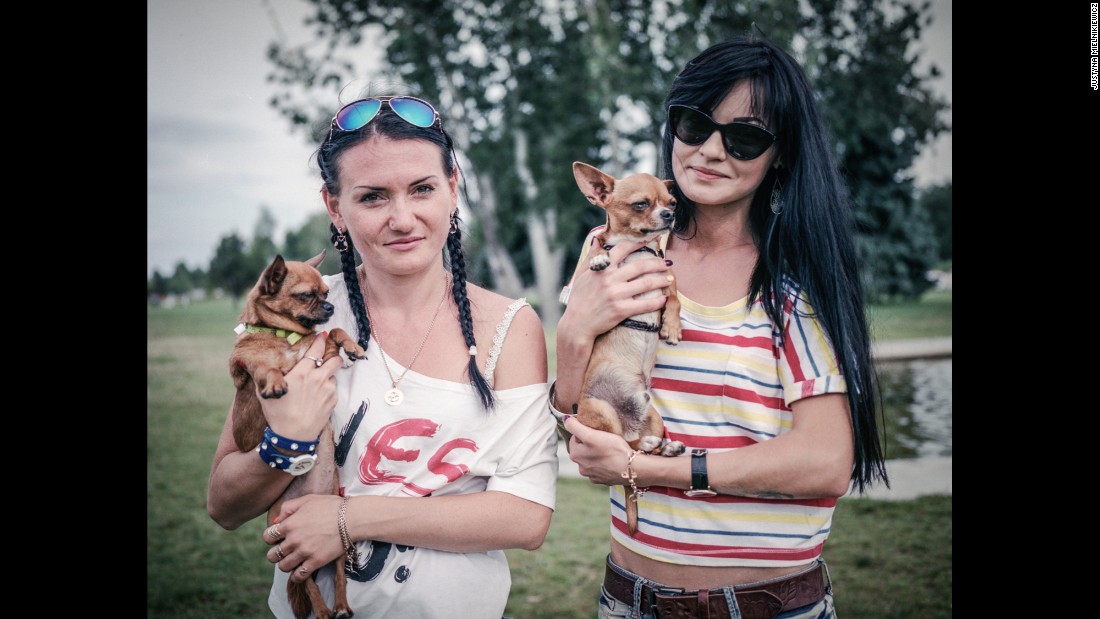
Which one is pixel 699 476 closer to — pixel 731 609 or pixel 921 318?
pixel 731 609

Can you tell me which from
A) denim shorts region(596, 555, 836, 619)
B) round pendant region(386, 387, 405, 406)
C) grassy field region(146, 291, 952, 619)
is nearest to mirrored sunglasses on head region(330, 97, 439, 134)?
round pendant region(386, 387, 405, 406)

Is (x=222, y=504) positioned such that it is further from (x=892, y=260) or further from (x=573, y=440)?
(x=892, y=260)

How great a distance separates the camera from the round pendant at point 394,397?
2.20 metres

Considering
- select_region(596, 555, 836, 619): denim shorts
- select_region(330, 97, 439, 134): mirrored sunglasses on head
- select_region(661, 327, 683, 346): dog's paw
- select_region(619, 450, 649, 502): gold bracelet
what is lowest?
select_region(596, 555, 836, 619): denim shorts

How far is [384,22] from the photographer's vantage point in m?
15.4

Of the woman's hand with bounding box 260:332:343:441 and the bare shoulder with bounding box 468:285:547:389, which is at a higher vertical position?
the bare shoulder with bounding box 468:285:547:389

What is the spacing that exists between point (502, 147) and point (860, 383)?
15.6 m

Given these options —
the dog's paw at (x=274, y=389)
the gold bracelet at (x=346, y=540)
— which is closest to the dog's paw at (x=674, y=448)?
the gold bracelet at (x=346, y=540)

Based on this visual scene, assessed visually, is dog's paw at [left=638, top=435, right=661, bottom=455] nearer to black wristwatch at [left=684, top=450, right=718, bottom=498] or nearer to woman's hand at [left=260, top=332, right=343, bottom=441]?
black wristwatch at [left=684, top=450, right=718, bottom=498]

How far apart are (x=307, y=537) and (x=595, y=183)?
1.73 m

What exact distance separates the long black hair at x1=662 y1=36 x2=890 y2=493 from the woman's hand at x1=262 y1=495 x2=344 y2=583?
145 centimetres

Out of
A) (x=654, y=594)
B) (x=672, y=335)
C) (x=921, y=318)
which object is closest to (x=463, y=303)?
(x=672, y=335)

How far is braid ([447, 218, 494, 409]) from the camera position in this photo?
2.21m

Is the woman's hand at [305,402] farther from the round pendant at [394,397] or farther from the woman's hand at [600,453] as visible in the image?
the woman's hand at [600,453]
